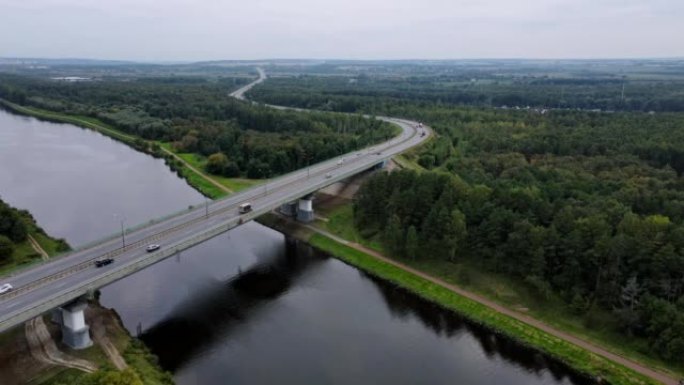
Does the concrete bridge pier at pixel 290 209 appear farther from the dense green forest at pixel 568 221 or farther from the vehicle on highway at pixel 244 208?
the vehicle on highway at pixel 244 208

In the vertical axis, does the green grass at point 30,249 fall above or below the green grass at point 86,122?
below

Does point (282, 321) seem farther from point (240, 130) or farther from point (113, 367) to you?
point (240, 130)

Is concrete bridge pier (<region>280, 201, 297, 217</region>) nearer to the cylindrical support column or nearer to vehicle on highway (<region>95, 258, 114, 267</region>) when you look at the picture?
vehicle on highway (<region>95, 258, 114, 267</region>)

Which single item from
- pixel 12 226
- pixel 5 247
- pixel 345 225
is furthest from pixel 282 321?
pixel 12 226

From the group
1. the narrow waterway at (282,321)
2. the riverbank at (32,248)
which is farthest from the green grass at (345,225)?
the riverbank at (32,248)

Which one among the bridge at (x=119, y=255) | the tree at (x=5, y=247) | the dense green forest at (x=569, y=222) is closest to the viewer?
the bridge at (x=119, y=255)

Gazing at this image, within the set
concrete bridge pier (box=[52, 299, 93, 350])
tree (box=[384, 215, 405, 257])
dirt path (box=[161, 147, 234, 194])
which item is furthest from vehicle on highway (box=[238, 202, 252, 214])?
dirt path (box=[161, 147, 234, 194])
